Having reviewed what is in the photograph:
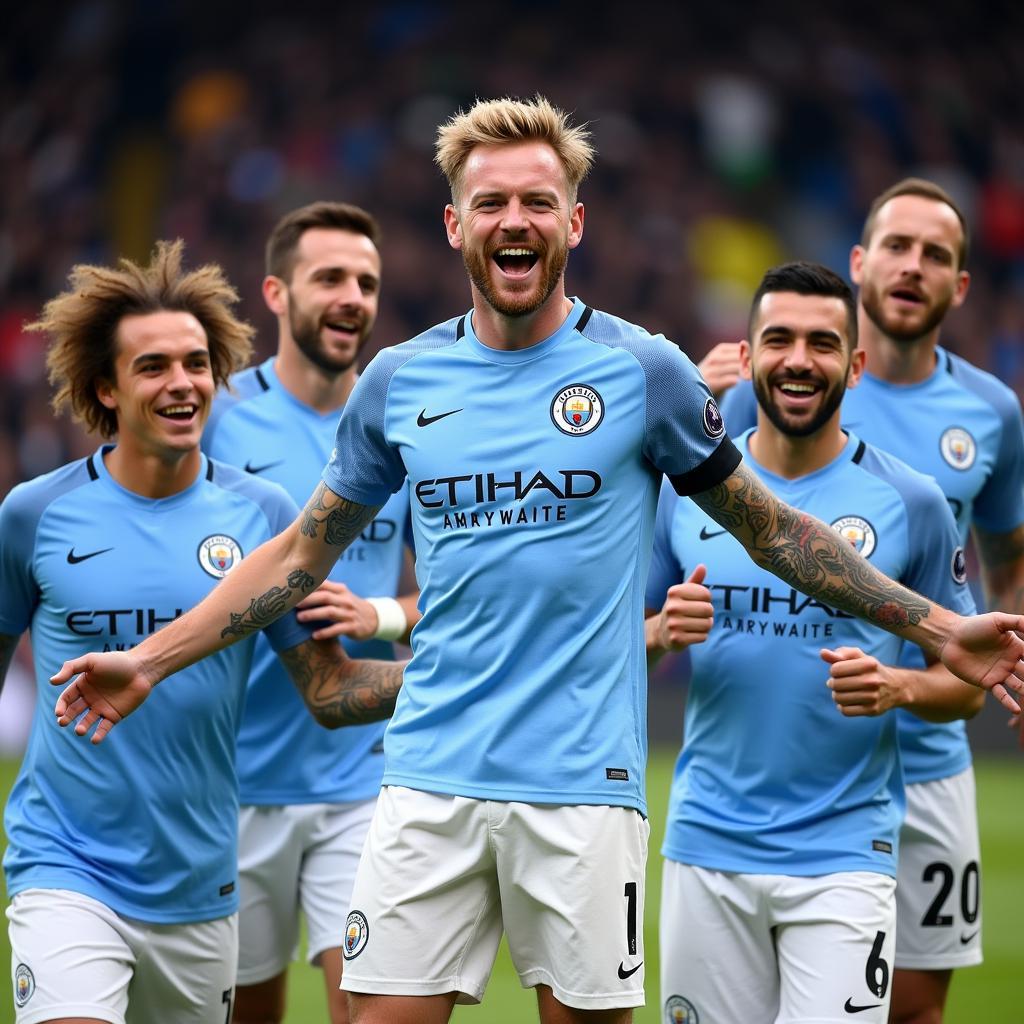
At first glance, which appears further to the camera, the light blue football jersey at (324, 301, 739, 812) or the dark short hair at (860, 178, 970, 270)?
the dark short hair at (860, 178, 970, 270)

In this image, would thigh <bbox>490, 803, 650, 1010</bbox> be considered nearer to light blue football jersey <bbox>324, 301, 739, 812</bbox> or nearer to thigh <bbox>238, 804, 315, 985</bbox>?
light blue football jersey <bbox>324, 301, 739, 812</bbox>

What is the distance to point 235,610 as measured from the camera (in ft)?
15.0

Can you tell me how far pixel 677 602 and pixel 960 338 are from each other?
14214 mm

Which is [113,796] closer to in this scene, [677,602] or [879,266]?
[677,602]

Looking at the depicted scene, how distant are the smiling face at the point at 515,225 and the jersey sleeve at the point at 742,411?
1837mm

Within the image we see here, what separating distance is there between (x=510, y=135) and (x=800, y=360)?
4.64 feet

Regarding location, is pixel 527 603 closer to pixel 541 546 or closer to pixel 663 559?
pixel 541 546

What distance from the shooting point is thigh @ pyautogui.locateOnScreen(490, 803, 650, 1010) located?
3.99 metres

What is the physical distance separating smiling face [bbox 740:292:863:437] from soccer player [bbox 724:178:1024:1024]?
2.05ft

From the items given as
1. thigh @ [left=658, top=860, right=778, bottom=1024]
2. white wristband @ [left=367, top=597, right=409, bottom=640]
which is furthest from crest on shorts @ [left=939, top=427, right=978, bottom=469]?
white wristband @ [left=367, top=597, right=409, bottom=640]

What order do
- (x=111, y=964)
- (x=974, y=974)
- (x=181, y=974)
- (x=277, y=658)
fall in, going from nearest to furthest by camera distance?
(x=111, y=964)
(x=181, y=974)
(x=277, y=658)
(x=974, y=974)

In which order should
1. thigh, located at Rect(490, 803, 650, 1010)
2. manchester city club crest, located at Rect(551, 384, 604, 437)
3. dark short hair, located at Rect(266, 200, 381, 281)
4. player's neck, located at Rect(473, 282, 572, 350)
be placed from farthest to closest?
dark short hair, located at Rect(266, 200, 381, 281)
player's neck, located at Rect(473, 282, 572, 350)
manchester city club crest, located at Rect(551, 384, 604, 437)
thigh, located at Rect(490, 803, 650, 1010)

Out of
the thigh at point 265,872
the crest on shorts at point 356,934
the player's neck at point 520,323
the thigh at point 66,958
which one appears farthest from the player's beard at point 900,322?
the thigh at point 66,958

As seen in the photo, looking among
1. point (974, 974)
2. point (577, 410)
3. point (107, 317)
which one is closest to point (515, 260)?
point (577, 410)
